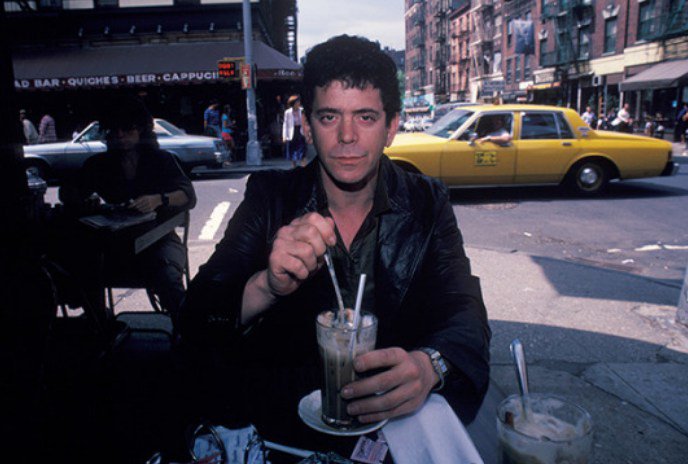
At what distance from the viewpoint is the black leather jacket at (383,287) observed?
1.53 metres

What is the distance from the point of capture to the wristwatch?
1.37 m

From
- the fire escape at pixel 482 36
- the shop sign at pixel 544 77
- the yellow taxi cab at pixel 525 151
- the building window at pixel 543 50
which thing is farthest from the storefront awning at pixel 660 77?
the fire escape at pixel 482 36

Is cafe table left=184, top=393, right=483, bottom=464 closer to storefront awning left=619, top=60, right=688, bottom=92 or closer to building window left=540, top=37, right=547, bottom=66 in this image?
storefront awning left=619, top=60, right=688, bottom=92

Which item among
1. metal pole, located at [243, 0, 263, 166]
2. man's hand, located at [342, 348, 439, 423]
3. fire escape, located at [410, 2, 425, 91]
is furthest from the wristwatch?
fire escape, located at [410, 2, 425, 91]

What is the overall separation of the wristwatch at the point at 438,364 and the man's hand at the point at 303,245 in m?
0.38

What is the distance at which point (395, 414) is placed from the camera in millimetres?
1181

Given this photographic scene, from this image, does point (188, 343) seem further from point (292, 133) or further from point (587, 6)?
point (587, 6)

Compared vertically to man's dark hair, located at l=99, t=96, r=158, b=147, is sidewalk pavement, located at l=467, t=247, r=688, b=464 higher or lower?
lower

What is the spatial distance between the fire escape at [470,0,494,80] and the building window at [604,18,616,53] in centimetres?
1851

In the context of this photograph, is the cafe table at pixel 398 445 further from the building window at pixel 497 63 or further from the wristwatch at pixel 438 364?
the building window at pixel 497 63

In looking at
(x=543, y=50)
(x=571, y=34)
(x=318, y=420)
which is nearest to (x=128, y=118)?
(x=318, y=420)

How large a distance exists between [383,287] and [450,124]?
8446 mm

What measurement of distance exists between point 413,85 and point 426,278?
281ft

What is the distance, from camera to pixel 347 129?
6.33ft
